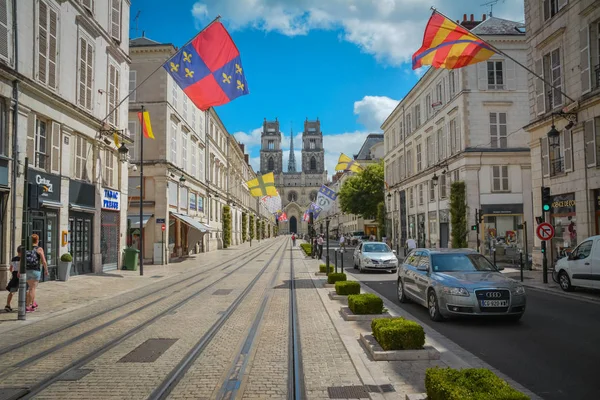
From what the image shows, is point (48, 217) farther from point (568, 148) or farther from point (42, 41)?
point (568, 148)

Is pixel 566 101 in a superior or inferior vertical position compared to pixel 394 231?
superior

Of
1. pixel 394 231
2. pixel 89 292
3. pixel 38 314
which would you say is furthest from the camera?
pixel 394 231

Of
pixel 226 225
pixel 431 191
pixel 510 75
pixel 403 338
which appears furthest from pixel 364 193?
pixel 403 338

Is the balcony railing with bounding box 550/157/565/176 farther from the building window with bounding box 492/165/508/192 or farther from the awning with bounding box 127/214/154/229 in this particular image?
the awning with bounding box 127/214/154/229

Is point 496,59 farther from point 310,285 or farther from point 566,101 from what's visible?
point 310,285

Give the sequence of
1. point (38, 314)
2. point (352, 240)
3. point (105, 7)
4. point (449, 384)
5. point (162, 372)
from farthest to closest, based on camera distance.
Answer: point (352, 240) < point (105, 7) < point (38, 314) < point (162, 372) < point (449, 384)

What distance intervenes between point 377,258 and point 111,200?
12.9 m

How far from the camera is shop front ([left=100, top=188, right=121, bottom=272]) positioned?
2175 cm

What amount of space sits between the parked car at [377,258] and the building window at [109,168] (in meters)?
12.7

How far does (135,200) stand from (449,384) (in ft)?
93.0

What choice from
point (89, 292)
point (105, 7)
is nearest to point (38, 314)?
point (89, 292)

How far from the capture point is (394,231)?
51.1 m

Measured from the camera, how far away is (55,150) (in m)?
17.3

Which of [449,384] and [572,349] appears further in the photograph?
[572,349]
